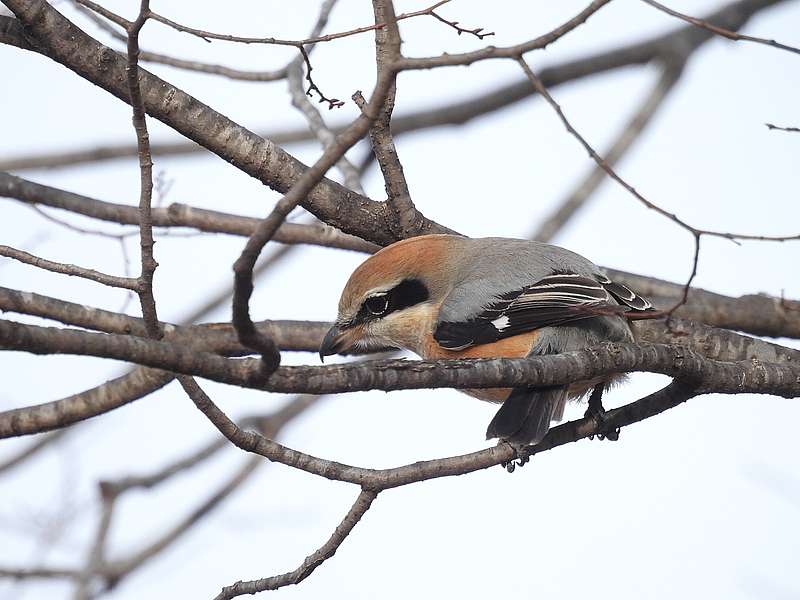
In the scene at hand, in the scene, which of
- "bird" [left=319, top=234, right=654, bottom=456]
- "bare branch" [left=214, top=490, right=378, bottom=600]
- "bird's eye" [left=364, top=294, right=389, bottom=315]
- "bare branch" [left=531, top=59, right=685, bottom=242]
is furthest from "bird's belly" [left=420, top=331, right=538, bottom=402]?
"bare branch" [left=531, top=59, right=685, bottom=242]

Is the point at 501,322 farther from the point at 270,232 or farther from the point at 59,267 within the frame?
the point at 270,232

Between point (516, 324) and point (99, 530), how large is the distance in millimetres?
2187

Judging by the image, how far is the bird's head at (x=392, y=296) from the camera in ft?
14.3

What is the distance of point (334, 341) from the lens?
14.5ft

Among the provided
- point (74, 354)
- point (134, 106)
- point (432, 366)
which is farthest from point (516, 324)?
point (74, 354)

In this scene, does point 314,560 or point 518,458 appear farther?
point 518,458

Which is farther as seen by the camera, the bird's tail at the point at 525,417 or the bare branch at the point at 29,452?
the bare branch at the point at 29,452

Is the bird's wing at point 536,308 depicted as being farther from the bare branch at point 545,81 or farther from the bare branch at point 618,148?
the bare branch at point 545,81

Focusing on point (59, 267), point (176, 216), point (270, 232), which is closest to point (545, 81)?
point (176, 216)

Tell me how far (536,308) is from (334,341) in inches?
37.7

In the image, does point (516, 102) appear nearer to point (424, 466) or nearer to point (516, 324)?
point (516, 324)

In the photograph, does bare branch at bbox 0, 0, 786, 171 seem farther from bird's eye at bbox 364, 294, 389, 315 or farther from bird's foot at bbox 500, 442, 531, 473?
bird's foot at bbox 500, 442, 531, 473

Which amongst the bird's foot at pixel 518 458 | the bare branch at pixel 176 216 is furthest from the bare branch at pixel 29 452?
the bird's foot at pixel 518 458

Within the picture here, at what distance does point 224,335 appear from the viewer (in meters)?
4.33
